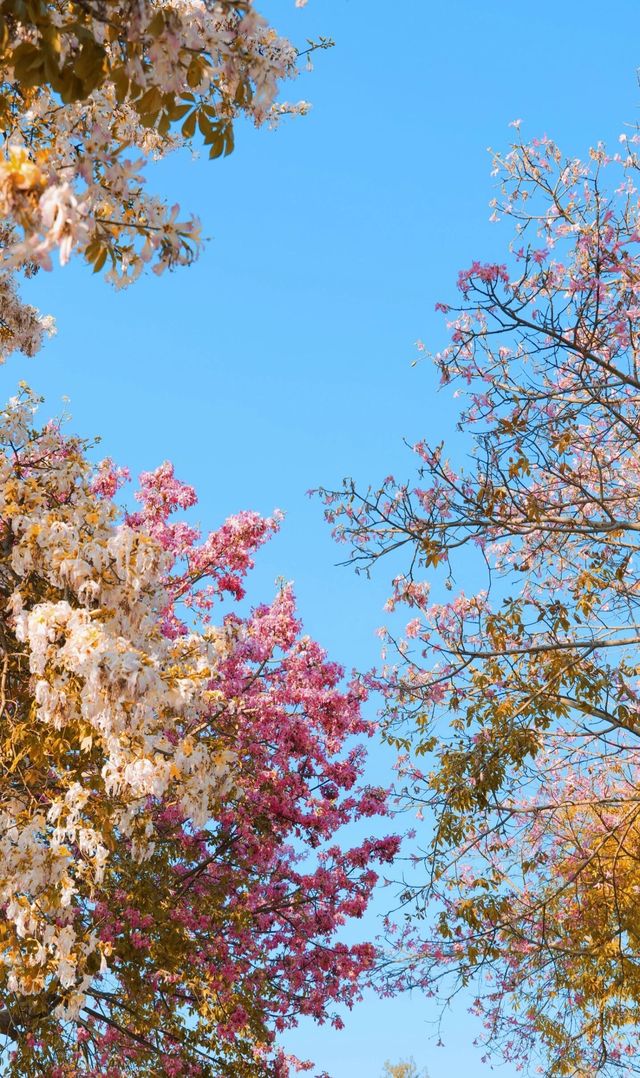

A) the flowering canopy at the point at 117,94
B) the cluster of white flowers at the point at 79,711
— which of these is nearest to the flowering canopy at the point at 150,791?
the cluster of white flowers at the point at 79,711

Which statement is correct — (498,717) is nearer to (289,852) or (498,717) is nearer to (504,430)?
(504,430)

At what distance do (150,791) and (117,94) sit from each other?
3873 mm

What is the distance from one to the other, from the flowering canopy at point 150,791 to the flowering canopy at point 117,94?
2085 millimetres

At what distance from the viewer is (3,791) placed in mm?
7359

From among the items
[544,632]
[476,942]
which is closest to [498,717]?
[544,632]

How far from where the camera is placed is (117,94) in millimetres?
4781

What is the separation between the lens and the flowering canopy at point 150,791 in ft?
21.8

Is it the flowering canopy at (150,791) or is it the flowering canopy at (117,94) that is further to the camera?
Result: the flowering canopy at (150,791)

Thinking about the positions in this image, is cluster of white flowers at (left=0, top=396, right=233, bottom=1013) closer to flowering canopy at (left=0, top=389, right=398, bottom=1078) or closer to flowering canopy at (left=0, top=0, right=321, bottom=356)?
flowering canopy at (left=0, top=389, right=398, bottom=1078)

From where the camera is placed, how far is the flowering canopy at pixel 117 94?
396 cm

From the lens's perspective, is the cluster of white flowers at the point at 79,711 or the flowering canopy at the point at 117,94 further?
the cluster of white flowers at the point at 79,711

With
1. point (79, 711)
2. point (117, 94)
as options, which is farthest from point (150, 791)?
point (117, 94)

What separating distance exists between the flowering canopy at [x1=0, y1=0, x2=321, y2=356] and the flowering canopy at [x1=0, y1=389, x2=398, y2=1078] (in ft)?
6.84

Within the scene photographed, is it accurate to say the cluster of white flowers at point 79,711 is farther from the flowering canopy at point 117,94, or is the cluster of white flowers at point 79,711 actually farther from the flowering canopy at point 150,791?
the flowering canopy at point 117,94
